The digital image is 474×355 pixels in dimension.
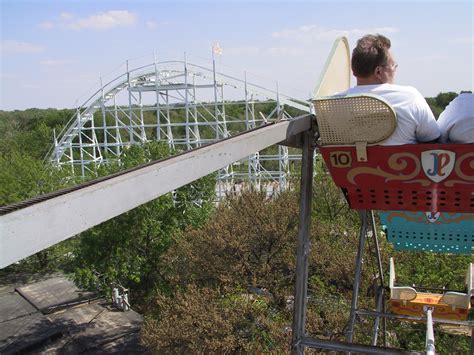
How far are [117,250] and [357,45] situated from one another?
34.8ft

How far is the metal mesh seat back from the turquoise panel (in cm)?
89

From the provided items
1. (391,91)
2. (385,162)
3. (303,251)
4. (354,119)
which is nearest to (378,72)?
(391,91)

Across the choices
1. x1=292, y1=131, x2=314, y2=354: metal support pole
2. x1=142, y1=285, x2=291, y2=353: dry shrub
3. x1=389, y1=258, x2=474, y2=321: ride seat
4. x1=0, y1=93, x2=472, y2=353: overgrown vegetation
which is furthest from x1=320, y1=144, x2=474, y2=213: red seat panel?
x1=142, y1=285, x2=291, y2=353: dry shrub

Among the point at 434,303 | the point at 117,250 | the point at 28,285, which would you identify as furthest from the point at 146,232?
the point at 434,303

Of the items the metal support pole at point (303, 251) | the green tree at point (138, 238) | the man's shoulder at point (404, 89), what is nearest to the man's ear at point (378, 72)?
the man's shoulder at point (404, 89)

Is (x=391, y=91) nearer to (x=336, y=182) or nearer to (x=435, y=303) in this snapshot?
(x=336, y=182)

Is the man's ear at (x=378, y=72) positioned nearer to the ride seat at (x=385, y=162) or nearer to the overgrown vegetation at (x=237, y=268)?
the ride seat at (x=385, y=162)

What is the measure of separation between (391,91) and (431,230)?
4.00ft

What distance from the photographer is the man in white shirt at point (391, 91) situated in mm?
1941

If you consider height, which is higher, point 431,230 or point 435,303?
point 431,230

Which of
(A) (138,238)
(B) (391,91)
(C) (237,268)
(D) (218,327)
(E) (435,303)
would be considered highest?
(B) (391,91)

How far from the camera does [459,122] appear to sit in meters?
1.94

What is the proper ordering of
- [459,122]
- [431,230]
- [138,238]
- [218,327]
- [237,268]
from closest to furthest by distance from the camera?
1. [459,122]
2. [431,230]
3. [218,327]
4. [237,268]
5. [138,238]

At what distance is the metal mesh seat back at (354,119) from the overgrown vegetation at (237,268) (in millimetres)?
3513
